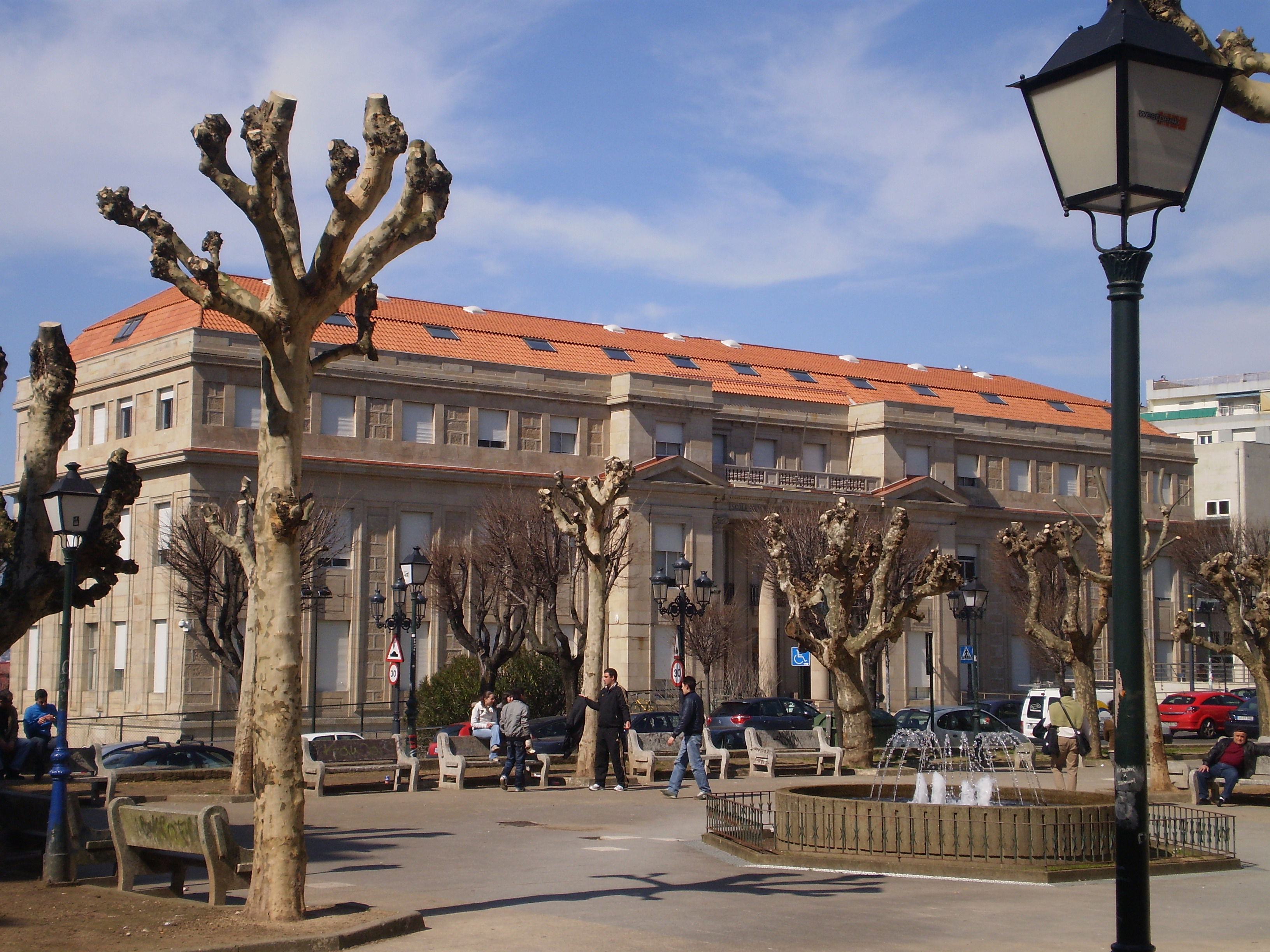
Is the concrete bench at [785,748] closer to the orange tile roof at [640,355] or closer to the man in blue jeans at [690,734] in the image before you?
the man in blue jeans at [690,734]

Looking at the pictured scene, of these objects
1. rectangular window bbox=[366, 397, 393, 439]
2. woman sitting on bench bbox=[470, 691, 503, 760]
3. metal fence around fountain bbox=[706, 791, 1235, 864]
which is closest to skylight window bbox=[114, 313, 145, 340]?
rectangular window bbox=[366, 397, 393, 439]

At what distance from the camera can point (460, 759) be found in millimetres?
22812

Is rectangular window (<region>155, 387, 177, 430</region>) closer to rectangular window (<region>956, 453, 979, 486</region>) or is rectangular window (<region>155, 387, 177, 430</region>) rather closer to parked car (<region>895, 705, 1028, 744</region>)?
parked car (<region>895, 705, 1028, 744</region>)

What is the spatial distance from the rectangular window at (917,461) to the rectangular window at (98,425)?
32395 mm

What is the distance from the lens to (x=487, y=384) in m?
54.3

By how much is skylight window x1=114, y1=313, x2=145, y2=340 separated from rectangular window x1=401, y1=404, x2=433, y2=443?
34.6 feet

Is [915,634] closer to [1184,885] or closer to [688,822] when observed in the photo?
[688,822]

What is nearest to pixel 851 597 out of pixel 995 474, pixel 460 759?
pixel 460 759

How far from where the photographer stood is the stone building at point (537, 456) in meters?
49.1

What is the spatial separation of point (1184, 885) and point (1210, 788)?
8.56m

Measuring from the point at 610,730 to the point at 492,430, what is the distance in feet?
109

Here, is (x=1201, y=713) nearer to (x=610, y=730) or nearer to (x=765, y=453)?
(x=765, y=453)

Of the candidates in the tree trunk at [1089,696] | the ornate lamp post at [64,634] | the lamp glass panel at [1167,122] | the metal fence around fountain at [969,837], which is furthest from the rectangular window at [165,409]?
the lamp glass panel at [1167,122]

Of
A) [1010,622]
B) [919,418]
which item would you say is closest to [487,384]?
[919,418]
